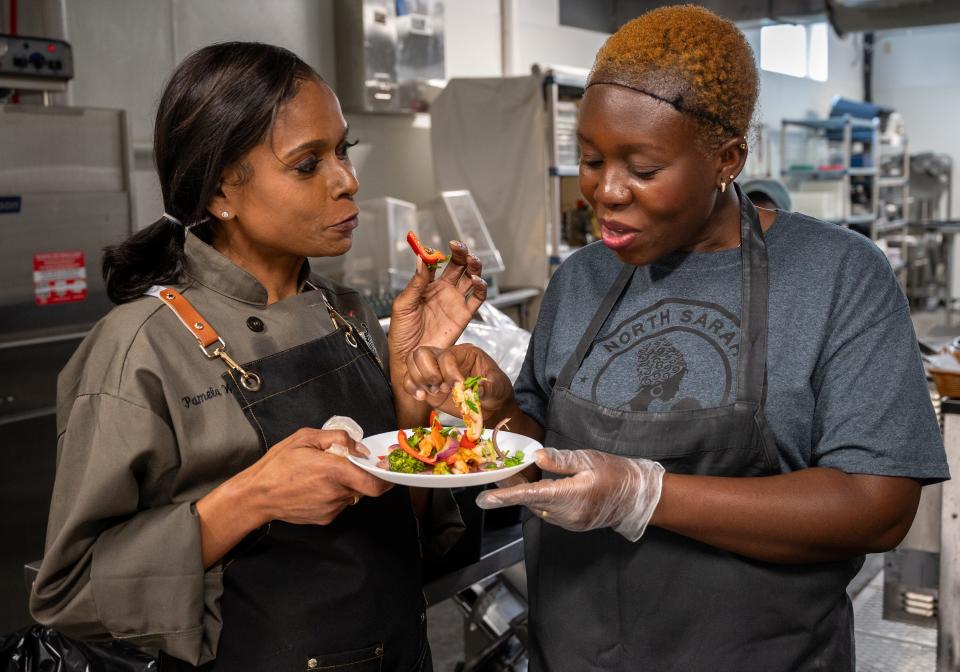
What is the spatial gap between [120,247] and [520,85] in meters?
3.44

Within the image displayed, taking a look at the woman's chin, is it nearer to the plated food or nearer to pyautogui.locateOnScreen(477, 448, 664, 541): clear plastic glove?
the plated food

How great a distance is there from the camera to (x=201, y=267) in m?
1.39

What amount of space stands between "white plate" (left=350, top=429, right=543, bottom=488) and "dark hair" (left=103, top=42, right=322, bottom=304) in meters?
0.40

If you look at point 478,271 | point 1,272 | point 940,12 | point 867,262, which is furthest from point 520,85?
point 940,12

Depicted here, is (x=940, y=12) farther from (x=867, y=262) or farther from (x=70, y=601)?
(x=70, y=601)

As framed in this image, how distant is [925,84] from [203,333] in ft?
40.1

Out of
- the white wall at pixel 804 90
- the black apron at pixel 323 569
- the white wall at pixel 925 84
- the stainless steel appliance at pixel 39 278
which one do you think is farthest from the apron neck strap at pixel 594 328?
the white wall at pixel 925 84

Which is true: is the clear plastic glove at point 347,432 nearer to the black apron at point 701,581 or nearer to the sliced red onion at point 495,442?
the sliced red onion at point 495,442

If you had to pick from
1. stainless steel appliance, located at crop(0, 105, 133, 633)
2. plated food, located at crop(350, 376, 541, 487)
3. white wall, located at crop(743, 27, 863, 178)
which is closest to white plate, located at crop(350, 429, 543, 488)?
plated food, located at crop(350, 376, 541, 487)

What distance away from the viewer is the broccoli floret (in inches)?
49.1

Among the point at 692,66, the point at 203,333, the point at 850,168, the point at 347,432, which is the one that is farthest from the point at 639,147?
the point at 850,168

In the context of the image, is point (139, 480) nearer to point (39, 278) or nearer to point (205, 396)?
point (205, 396)

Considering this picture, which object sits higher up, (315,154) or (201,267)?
(315,154)

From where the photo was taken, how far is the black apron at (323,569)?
1307 mm
